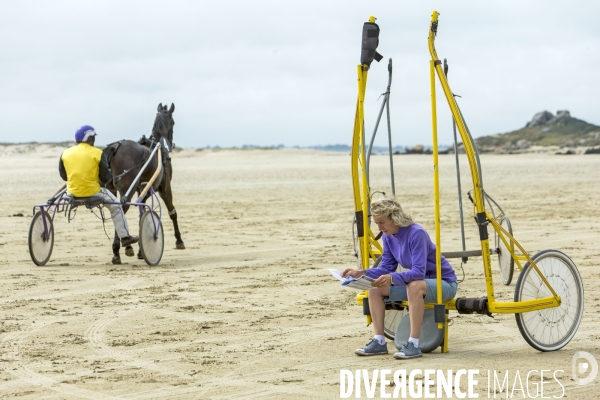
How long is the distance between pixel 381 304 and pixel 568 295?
1427 mm

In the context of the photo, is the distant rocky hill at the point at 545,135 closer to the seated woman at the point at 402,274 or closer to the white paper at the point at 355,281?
the seated woman at the point at 402,274

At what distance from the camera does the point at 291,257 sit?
41.4ft

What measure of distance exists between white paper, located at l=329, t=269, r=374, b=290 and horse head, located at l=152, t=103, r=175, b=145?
8.40 metres

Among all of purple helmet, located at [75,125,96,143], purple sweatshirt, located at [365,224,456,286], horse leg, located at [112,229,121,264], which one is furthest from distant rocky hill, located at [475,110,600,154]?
purple sweatshirt, located at [365,224,456,286]

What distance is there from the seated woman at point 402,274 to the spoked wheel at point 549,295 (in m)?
0.53

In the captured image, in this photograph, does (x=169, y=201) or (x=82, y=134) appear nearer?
(x=82, y=134)

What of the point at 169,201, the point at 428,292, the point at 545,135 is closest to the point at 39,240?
the point at 169,201

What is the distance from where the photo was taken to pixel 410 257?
6488 millimetres

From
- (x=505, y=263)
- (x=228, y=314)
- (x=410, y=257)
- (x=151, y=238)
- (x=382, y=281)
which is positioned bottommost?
(x=228, y=314)

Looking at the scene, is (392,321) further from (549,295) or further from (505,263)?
(505,263)

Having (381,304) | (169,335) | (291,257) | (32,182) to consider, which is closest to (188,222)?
(291,257)

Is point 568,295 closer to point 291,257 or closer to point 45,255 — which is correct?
point 291,257

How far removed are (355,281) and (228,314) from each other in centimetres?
250

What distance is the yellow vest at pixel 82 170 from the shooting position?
11.7 metres
